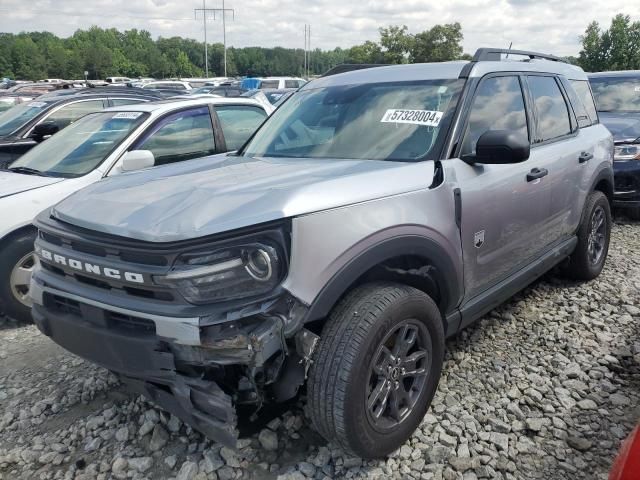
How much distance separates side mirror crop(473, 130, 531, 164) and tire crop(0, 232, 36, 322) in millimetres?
3247

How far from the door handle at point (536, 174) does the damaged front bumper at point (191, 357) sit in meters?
2.06

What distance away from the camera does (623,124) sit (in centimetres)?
720

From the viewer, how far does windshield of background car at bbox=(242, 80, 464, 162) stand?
2945 mm

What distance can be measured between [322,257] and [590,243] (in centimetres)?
331

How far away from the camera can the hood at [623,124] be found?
6.89 meters

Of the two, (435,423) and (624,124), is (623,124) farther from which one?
(435,423)

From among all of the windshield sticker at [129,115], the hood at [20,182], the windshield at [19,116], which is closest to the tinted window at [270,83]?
the windshield at [19,116]

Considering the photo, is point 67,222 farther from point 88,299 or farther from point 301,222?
point 301,222

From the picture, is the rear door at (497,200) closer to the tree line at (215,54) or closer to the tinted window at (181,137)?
the tinted window at (181,137)

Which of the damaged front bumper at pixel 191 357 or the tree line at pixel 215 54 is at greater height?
the tree line at pixel 215 54

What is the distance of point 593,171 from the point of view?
4340 mm

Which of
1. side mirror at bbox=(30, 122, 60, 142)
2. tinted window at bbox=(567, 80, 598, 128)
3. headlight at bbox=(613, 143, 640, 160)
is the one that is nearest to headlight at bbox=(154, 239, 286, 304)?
tinted window at bbox=(567, 80, 598, 128)

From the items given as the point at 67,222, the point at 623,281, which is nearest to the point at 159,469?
the point at 67,222

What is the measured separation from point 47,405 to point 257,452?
1.33 meters
